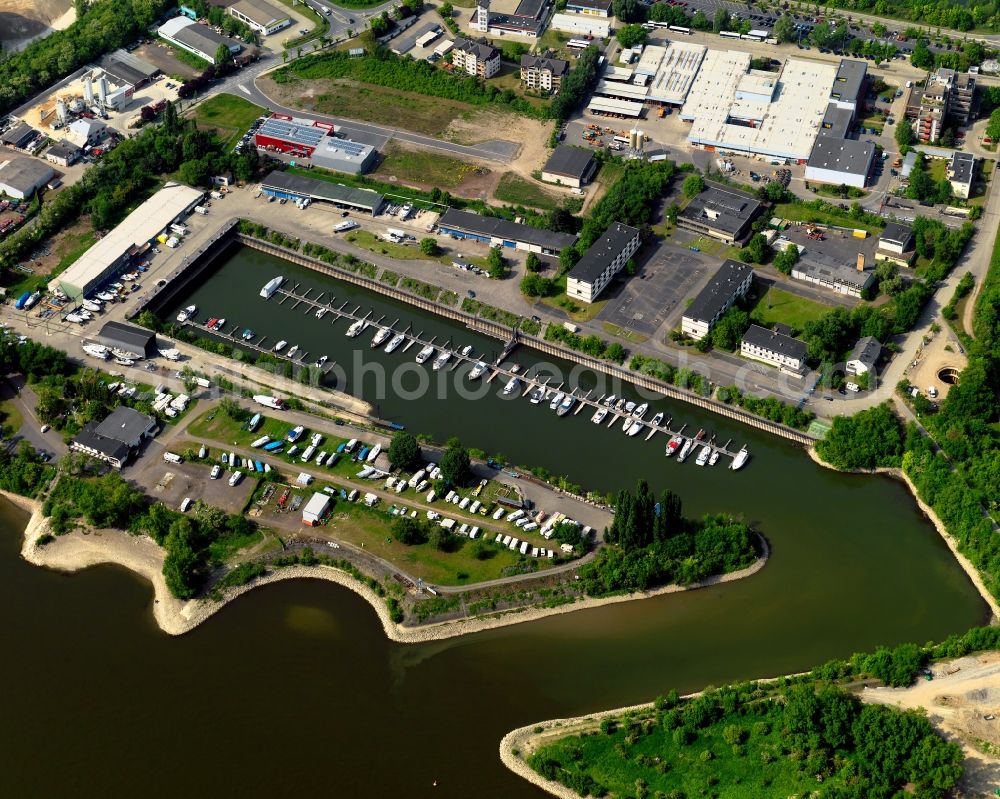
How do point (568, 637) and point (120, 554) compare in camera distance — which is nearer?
point (568, 637)

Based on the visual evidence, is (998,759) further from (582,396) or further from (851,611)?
(582,396)

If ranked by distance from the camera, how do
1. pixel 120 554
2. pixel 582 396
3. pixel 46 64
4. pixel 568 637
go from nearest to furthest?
pixel 568 637 < pixel 120 554 < pixel 582 396 < pixel 46 64

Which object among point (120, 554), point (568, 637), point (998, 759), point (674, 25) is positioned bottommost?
point (120, 554)

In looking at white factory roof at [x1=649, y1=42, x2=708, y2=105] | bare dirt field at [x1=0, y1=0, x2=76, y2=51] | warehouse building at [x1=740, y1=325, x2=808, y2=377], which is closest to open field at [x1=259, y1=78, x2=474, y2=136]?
white factory roof at [x1=649, y1=42, x2=708, y2=105]

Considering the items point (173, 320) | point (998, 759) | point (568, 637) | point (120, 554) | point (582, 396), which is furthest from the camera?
point (173, 320)

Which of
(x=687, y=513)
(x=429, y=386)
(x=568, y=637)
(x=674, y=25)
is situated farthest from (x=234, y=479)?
(x=674, y=25)

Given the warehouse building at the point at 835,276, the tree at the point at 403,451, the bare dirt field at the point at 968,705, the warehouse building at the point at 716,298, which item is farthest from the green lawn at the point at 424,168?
the bare dirt field at the point at 968,705

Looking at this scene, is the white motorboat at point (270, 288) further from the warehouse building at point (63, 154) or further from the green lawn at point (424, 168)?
the warehouse building at point (63, 154)

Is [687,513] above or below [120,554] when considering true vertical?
above
